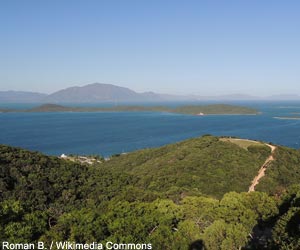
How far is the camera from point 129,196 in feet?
74.9

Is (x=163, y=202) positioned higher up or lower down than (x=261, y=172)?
higher up

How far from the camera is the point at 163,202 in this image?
59.0 feet

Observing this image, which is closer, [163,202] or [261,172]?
[163,202]

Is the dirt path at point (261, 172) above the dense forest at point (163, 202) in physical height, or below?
below

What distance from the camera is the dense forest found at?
12992mm

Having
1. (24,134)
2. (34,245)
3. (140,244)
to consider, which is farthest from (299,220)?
(24,134)

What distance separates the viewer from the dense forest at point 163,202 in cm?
1299

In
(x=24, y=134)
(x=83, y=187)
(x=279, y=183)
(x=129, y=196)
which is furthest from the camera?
(x=24, y=134)

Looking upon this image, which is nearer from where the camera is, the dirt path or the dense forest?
the dense forest

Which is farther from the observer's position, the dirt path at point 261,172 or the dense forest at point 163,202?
the dirt path at point 261,172

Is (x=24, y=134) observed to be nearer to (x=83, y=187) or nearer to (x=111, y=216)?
(x=83, y=187)

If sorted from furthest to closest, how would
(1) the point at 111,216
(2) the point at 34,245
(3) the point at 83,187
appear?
(3) the point at 83,187 < (1) the point at 111,216 < (2) the point at 34,245

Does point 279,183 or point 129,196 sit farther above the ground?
point 129,196

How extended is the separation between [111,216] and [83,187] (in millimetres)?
12624
